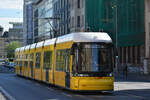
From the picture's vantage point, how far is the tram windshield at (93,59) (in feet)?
62.4

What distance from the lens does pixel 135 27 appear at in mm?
53531

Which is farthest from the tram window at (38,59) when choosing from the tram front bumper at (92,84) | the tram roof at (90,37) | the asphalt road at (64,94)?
the tram front bumper at (92,84)

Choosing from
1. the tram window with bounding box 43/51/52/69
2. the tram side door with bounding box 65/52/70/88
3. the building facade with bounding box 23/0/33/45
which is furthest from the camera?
the building facade with bounding box 23/0/33/45

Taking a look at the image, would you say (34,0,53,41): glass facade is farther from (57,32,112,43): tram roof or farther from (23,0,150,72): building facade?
(57,32,112,43): tram roof

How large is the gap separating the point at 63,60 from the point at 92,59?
279cm

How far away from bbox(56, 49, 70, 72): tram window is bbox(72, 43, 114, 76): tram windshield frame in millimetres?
1169

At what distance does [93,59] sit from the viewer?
749 inches

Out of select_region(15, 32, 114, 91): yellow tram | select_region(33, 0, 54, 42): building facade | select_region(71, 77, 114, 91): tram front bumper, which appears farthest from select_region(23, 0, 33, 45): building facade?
select_region(71, 77, 114, 91): tram front bumper

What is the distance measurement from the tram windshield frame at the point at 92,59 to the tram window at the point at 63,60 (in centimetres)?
117

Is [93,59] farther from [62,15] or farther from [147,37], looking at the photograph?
[62,15]

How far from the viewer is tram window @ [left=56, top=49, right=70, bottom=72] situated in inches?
810

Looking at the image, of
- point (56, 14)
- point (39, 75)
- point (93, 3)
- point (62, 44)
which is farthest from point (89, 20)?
point (62, 44)

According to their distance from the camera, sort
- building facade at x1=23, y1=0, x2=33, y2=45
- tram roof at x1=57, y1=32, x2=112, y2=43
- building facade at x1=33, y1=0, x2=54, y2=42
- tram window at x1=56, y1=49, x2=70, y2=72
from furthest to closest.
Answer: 1. building facade at x1=23, y1=0, x2=33, y2=45
2. building facade at x1=33, y1=0, x2=54, y2=42
3. tram window at x1=56, y1=49, x2=70, y2=72
4. tram roof at x1=57, y1=32, x2=112, y2=43

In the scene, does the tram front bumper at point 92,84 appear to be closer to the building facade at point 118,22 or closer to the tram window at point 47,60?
the tram window at point 47,60
